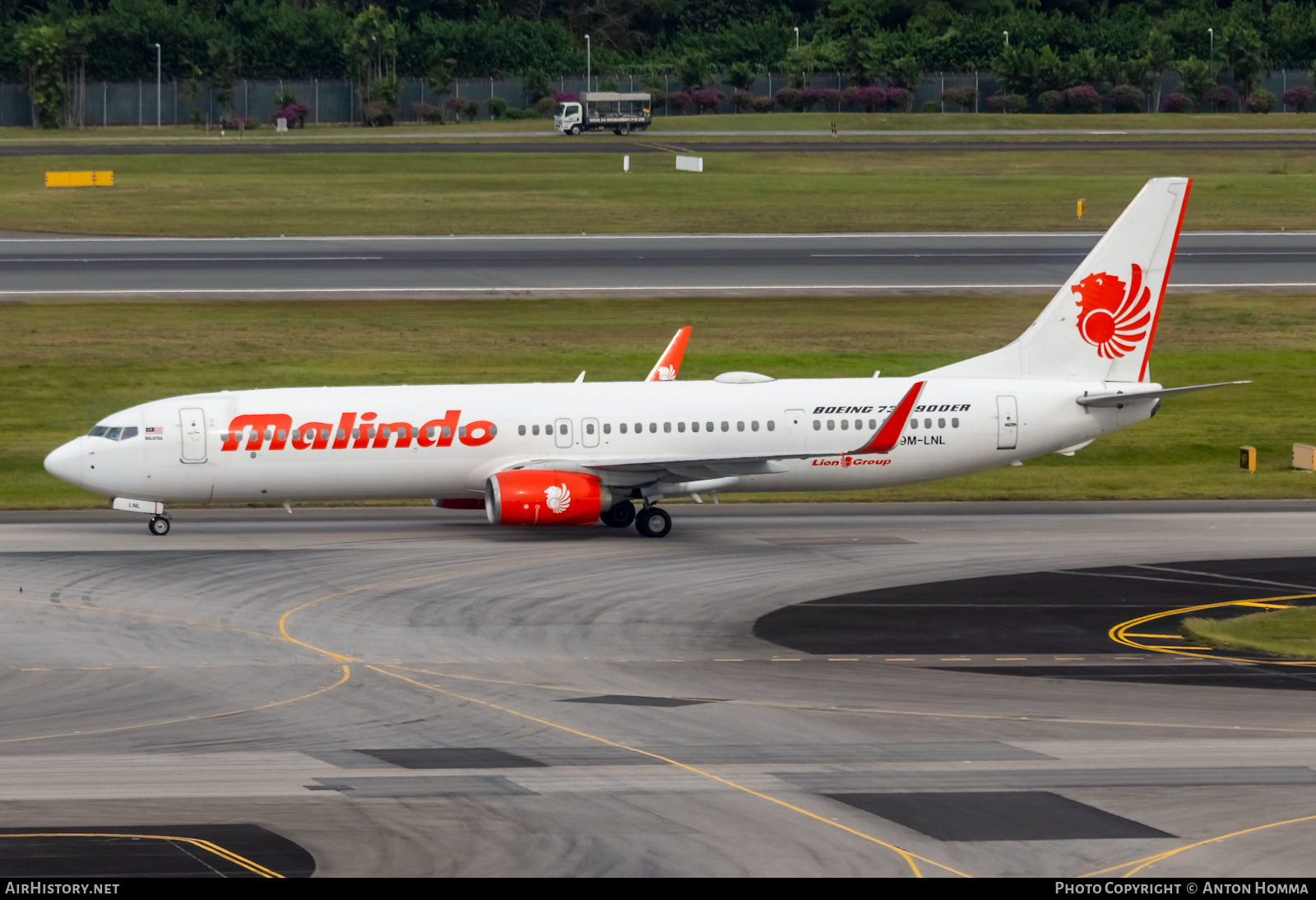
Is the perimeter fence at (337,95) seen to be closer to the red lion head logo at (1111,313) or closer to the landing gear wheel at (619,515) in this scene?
the red lion head logo at (1111,313)

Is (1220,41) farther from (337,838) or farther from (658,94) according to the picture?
(337,838)

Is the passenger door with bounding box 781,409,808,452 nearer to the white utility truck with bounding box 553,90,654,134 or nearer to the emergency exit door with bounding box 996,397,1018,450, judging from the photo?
the emergency exit door with bounding box 996,397,1018,450

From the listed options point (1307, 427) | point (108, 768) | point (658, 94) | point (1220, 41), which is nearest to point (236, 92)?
point (658, 94)

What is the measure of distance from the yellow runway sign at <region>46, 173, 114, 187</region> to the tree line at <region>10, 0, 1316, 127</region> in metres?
55.2

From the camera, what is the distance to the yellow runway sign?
11819 centimetres

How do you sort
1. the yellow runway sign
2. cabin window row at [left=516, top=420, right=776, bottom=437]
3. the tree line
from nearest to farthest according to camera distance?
cabin window row at [left=516, top=420, right=776, bottom=437] < the yellow runway sign < the tree line

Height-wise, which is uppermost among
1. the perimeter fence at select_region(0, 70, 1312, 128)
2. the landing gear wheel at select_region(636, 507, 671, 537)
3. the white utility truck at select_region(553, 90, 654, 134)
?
the perimeter fence at select_region(0, 70, 1312, 128)

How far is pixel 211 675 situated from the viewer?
3159cm

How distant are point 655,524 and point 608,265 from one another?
4514cm

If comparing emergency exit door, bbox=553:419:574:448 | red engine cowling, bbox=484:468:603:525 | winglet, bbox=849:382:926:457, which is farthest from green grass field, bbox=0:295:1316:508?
red engine cowling, bbox=484:468:603:525

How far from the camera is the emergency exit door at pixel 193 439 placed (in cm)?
4525

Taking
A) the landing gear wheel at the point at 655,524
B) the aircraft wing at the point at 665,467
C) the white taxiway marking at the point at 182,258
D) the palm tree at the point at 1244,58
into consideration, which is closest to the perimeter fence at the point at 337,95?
the palm tree at the point at 1244,58

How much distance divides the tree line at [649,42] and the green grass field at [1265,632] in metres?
145

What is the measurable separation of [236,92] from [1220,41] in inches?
3868
